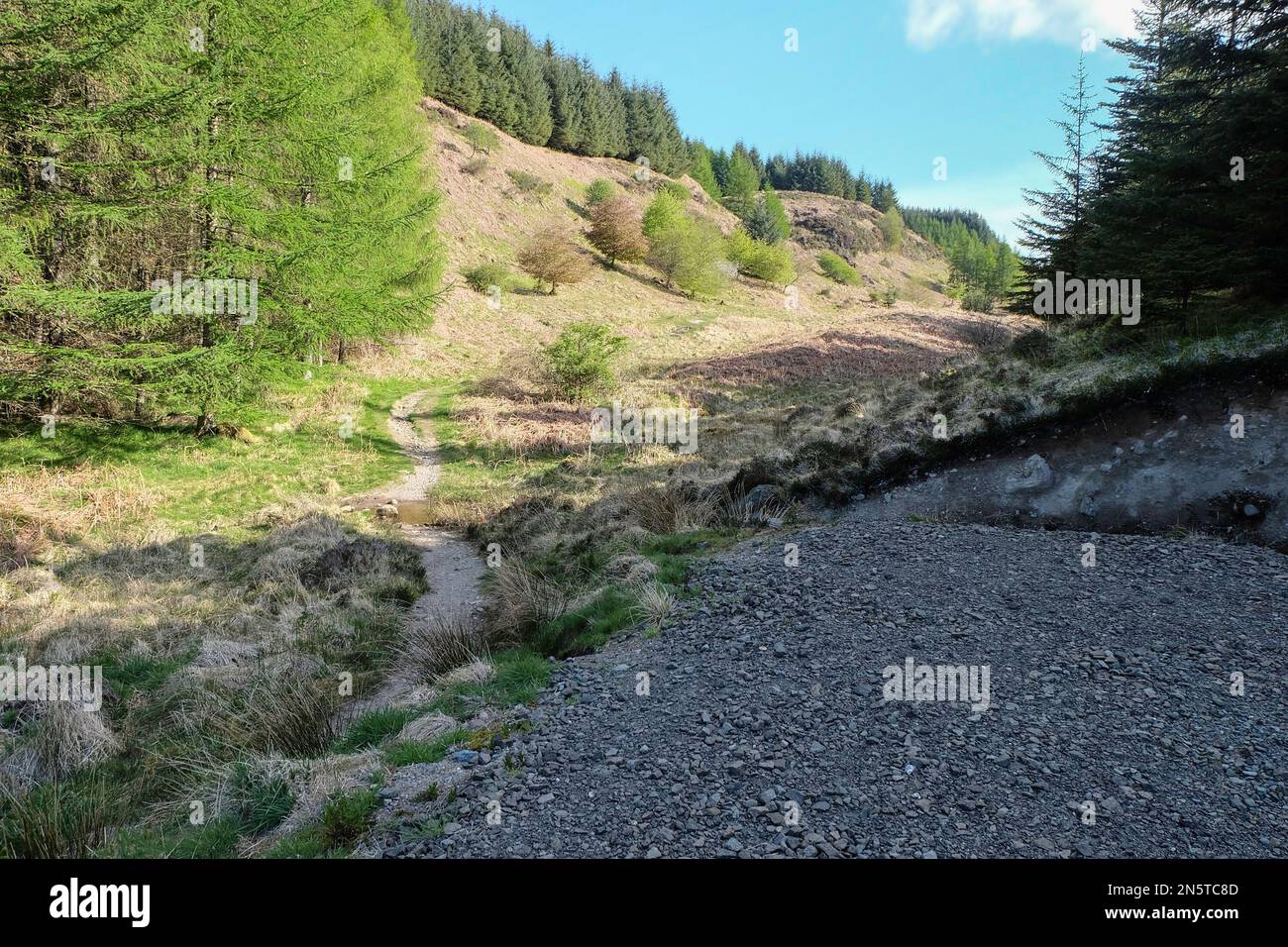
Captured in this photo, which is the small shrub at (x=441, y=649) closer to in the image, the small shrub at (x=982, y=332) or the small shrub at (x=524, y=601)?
the small shrub at (x=524, y=601)

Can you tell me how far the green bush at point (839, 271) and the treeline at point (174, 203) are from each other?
226ft

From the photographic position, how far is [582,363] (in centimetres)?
2369

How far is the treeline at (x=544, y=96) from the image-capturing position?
220ft

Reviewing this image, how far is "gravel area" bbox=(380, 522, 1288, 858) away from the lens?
11.8 ft

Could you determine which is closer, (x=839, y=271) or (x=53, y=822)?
(x=53, y=822)

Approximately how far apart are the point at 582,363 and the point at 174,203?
12.5 metres

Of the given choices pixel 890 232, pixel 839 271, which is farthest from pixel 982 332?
pixel 890 232

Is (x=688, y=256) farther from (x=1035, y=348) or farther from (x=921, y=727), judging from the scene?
(x=921, y=727)

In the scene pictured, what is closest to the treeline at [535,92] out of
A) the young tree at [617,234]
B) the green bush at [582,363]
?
the young tree at [617,234]

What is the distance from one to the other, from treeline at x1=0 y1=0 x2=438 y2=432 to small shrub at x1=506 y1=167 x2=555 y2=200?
4016cm

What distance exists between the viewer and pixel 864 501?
35.4ft

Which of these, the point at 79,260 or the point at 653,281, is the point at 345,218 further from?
the point at 653,281

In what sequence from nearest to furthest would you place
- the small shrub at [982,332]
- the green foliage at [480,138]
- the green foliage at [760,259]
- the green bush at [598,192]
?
the small shrub at [982,332]
the green foliage at [480,138]
the green bush at [598,192]
the green foliage at [760,259]
